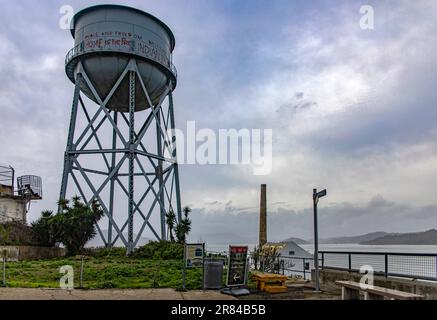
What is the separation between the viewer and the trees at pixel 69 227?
2936cm

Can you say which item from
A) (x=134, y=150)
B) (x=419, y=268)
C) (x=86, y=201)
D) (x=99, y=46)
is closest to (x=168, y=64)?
(x=99, y=46)

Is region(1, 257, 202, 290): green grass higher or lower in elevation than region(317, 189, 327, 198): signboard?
lower

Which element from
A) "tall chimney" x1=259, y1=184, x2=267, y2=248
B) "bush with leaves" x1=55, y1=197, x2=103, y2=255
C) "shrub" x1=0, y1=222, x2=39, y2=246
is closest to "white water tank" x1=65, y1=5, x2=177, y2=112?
"bush with leaves" x1=55, y1=197, x2=103, y2=255

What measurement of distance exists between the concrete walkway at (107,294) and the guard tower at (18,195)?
945 inches

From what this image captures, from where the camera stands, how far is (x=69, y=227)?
2931 cm

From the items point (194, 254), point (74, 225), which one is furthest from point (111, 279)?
point (74, 225)

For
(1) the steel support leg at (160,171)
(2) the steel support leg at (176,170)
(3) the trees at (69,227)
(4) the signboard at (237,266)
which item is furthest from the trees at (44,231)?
(4) the signboard at (237,266)

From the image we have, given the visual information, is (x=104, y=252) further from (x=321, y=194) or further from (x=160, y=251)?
(x=321, y=194)

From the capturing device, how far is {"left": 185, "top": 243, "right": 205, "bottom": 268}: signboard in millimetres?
12984

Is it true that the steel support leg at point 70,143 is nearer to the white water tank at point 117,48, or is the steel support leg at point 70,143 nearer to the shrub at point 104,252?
the white water tank at point 117,48

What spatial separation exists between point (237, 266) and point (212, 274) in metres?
0.78

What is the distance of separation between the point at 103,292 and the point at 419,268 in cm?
817

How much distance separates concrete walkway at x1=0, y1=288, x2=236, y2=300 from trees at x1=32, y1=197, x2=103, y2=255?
1816 cm
